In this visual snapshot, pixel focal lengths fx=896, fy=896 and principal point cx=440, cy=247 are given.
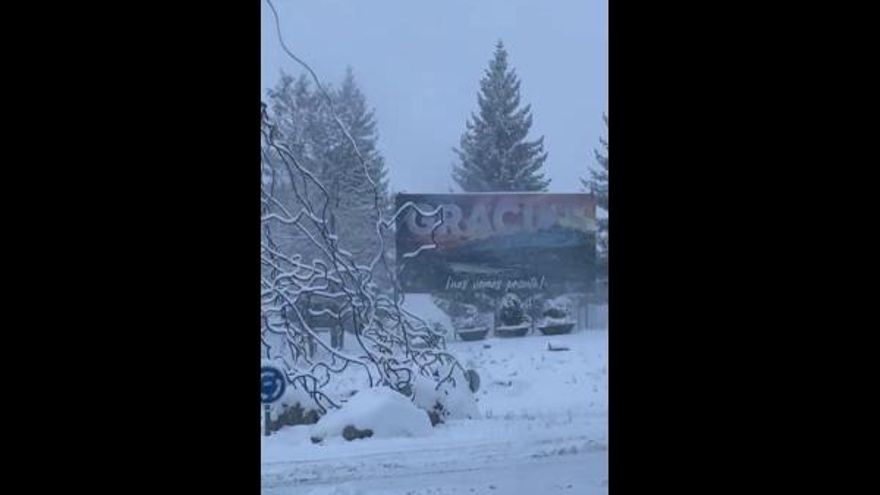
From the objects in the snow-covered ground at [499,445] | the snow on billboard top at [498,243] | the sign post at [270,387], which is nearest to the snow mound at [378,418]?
the snow-covered ground at [499,445]

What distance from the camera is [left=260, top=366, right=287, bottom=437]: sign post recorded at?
4.28m

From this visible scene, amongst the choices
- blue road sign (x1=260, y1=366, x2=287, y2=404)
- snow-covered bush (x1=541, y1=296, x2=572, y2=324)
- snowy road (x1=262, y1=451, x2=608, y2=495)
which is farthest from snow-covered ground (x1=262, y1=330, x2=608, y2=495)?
blue road sign (x1=260, y1=366, x2=287, y2=404)

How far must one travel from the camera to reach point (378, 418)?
4.70 m

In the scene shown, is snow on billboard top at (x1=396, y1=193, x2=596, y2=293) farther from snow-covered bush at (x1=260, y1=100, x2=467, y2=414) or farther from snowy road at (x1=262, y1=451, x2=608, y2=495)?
snowy road at (x1=262, y1=451, x2=608, y2=495)

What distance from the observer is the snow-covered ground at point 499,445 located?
4.06 m

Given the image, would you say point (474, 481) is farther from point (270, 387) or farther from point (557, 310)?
point (557, 310)

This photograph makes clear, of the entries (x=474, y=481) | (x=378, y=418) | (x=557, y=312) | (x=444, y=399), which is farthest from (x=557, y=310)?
(x=474, y=481)

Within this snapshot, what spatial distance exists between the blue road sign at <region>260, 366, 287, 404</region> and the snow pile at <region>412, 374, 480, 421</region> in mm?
784

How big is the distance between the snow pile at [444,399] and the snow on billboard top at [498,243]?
56 cm

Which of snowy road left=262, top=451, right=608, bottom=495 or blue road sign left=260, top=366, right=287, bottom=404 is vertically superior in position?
blue road sign left=260, top=366, right=287, bottom=404

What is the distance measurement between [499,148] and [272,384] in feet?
6.38
